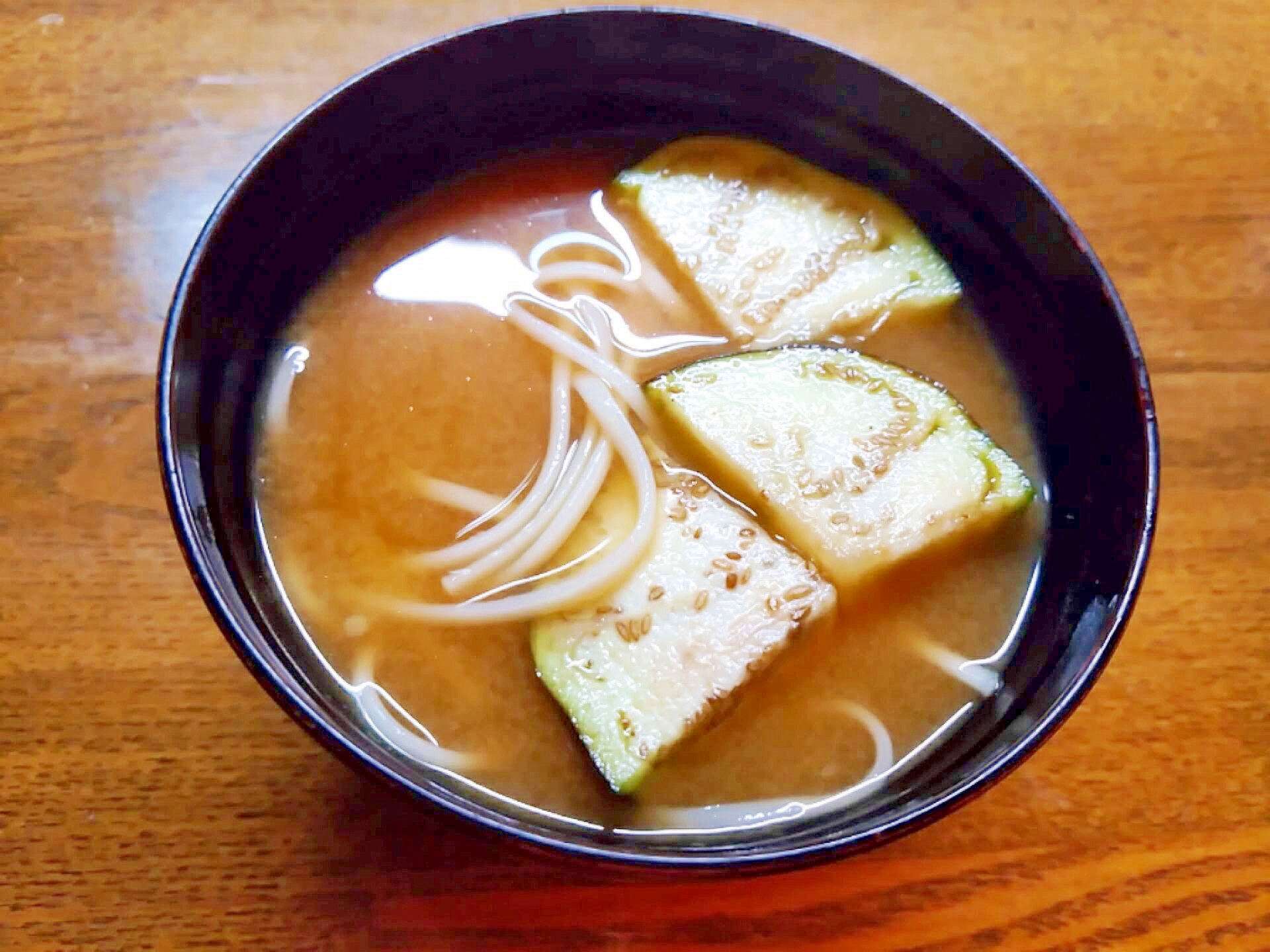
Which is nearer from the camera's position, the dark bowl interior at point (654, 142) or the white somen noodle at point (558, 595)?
the dark bowl interior at point (654, 142)

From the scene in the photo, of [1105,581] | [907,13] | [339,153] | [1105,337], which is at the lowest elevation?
[1105,581]

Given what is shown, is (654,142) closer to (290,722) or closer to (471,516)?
(471,516)

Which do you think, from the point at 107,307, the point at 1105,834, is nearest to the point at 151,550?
the point at 107,307

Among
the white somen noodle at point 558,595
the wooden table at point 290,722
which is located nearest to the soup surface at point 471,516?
the white somen noodle at point 558,595

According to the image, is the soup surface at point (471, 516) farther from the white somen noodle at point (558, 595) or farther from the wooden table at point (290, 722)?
the wooden table at point (290, 722)

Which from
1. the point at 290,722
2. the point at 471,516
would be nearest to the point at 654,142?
the point at 471,516

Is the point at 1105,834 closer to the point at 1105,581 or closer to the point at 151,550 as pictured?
the point at 1105,581

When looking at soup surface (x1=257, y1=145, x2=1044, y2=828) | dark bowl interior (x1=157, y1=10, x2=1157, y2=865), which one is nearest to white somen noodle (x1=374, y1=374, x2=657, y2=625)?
soup surface (x1=257, y1=145, x2=1044, y2=828)

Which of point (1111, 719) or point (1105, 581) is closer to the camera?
point (1105, 581)
